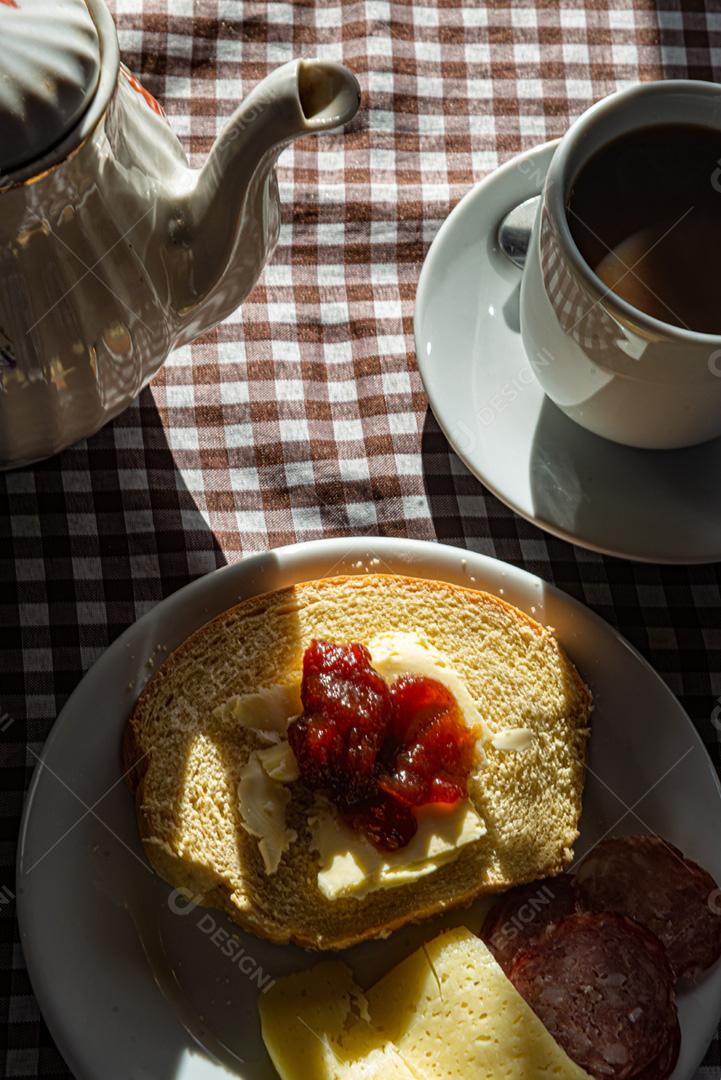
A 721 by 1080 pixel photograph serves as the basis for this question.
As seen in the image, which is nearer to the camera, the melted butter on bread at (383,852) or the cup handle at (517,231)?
the melted butter on bread at (383,852)

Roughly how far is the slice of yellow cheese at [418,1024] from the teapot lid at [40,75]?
3.12 feet

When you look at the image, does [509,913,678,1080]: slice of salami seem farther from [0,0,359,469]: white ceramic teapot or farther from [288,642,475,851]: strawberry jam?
[0,0,359,469]: white ceramic teapot

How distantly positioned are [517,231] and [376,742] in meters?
0.67

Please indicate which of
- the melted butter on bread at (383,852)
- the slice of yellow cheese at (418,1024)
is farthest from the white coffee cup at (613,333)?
the slice of yellow cheese at (418,1024)

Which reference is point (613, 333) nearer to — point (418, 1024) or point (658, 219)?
point (658, 219)

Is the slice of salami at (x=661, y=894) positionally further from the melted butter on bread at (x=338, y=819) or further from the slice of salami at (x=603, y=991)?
the melted butter on bread at (x=338, y=819)

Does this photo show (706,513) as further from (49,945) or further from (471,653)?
(49,945)

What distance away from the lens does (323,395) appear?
1.59 m

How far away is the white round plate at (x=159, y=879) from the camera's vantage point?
4.28ft

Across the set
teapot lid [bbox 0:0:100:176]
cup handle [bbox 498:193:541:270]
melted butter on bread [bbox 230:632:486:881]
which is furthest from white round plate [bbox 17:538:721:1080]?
teapot lid [bbox 0:0:100:176]

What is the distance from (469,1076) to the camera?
130 centimetres

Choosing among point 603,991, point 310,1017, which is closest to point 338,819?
point 310,1017

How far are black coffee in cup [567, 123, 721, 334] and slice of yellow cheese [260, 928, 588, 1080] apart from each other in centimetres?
76

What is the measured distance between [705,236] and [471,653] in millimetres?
559
